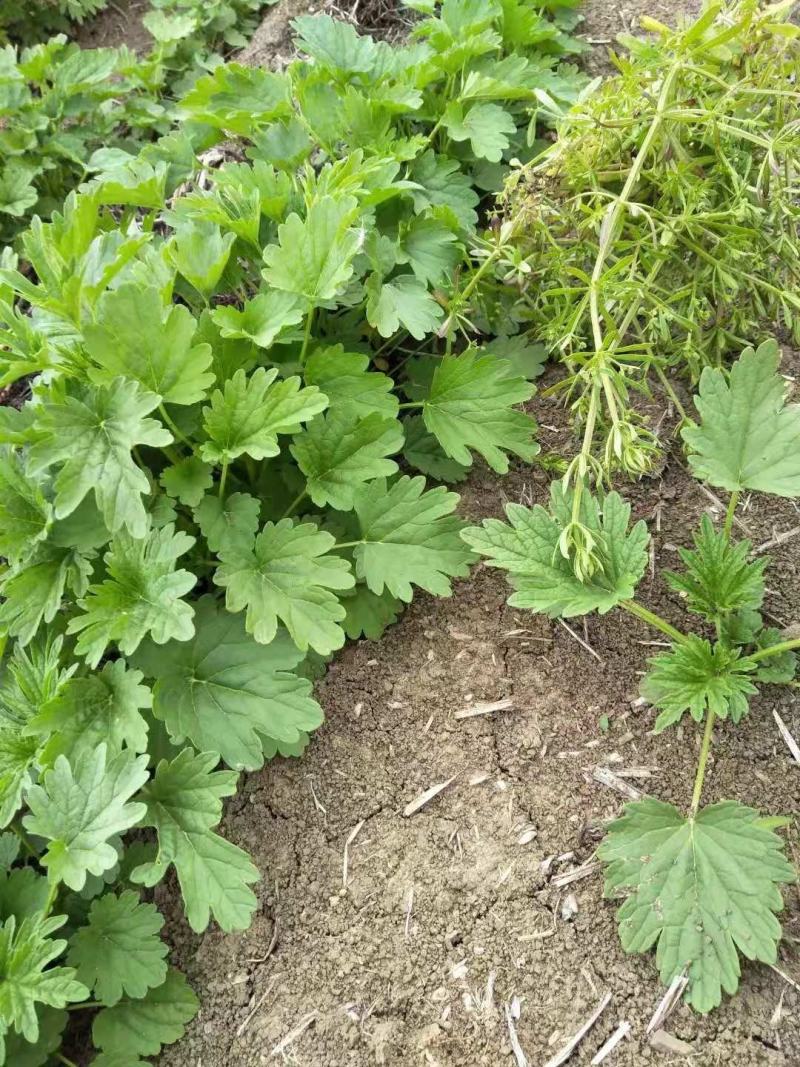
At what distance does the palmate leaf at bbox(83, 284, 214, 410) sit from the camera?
5.61 ft

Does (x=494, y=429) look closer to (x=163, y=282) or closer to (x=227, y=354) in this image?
(x=227, y=354)

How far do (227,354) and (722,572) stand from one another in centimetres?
116

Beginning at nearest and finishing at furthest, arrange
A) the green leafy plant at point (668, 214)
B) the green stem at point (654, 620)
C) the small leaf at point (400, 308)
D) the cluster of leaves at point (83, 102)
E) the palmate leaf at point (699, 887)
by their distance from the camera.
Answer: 1. the palmate leaf at point (699, 887)
2. the green stem at point (654, 620)
3. the green leafy plant at point (668, 214)
4. the small leaf at point (400, 308)
5. the cluster of leaves at point (83, 102)

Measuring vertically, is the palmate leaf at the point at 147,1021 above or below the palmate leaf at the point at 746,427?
below

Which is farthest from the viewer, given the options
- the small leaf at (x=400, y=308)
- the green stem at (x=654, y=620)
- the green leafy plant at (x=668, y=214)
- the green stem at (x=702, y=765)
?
the small leaf at (x=400, y=308)

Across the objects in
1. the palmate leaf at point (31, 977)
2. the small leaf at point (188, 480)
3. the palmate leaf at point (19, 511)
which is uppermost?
the palmate leaf at point (19, 511)

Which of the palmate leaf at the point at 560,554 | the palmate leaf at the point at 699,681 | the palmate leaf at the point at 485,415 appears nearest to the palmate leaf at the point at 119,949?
the palmate leaf at the point at 560,554

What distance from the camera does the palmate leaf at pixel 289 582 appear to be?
5.78 ft

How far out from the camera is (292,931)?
5.72ft

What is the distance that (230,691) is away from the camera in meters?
1.81

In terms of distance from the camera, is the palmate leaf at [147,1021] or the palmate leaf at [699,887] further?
the palmate leaf at [147,1021]

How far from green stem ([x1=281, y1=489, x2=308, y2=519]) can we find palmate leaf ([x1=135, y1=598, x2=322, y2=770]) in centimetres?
28

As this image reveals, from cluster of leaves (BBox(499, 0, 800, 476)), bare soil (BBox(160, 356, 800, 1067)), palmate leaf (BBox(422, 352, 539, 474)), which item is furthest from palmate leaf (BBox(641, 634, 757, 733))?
palmate leaf (BBox(422, 352, 539, 474))

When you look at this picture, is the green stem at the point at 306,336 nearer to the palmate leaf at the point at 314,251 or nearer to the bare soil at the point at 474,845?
the palmate leaf at the point at 314,251
